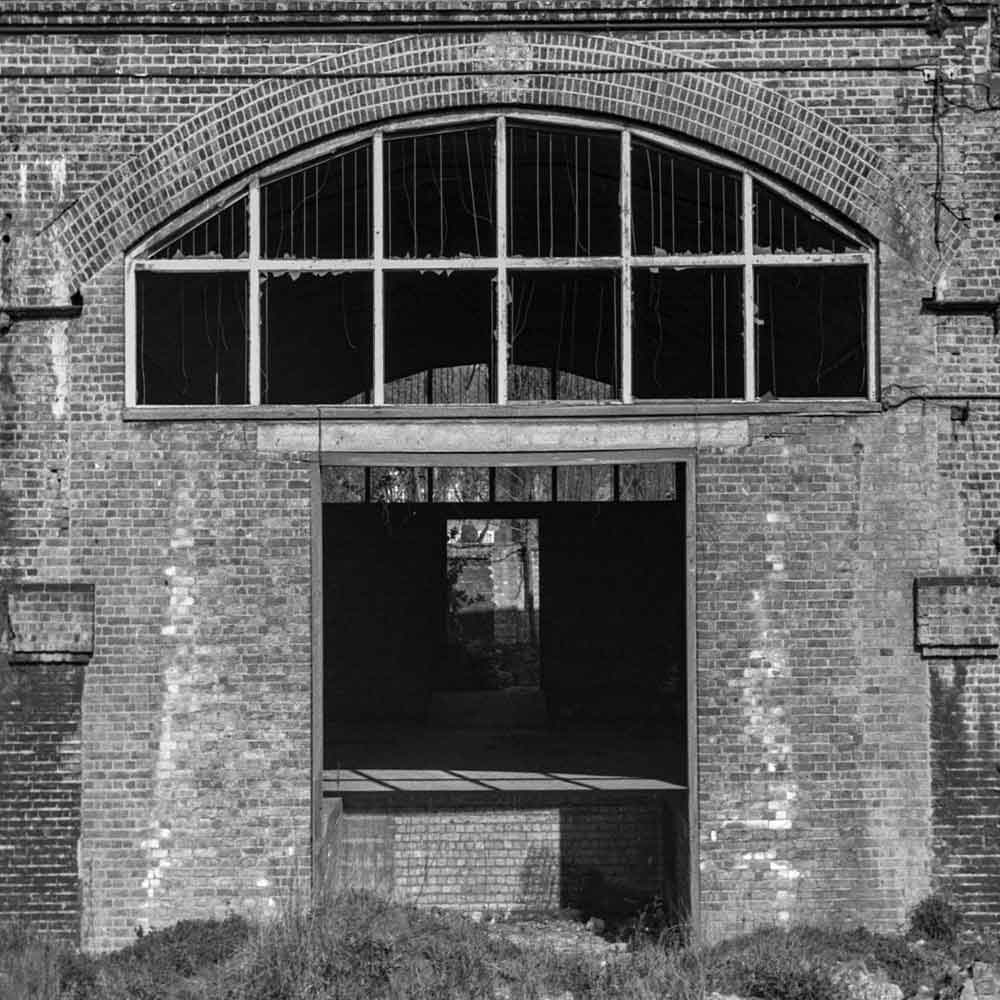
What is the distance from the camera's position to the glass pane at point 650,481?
22.9 meters

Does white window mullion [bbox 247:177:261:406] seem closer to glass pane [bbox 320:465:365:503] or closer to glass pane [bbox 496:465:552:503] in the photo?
glass pane [bbox 320:465:365:503]

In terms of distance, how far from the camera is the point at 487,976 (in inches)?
343

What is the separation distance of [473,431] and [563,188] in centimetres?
440

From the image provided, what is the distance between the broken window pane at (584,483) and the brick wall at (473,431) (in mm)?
18527

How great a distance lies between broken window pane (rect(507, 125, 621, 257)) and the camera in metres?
10.4

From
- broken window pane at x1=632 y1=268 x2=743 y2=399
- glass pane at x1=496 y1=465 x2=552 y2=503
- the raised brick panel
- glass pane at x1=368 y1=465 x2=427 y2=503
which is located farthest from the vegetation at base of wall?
glass pane at x1=496 y1=465 x2=552 y2=503

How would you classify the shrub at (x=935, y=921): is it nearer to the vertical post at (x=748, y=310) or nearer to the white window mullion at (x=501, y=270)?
the vertical post at (x=748, y=310)

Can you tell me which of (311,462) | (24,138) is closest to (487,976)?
(311,462)

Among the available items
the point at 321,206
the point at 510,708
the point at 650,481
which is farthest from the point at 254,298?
the point at 650,481

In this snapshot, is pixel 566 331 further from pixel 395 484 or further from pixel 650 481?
pixel 395 484

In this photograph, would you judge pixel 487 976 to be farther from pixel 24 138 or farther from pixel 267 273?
pixel 24 138

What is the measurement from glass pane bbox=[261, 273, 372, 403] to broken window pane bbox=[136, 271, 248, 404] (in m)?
0.35

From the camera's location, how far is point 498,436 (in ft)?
31.3

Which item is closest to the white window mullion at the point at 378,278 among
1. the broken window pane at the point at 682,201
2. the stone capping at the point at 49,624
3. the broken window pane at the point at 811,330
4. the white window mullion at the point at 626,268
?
the white window mullion at the point at 626,268
